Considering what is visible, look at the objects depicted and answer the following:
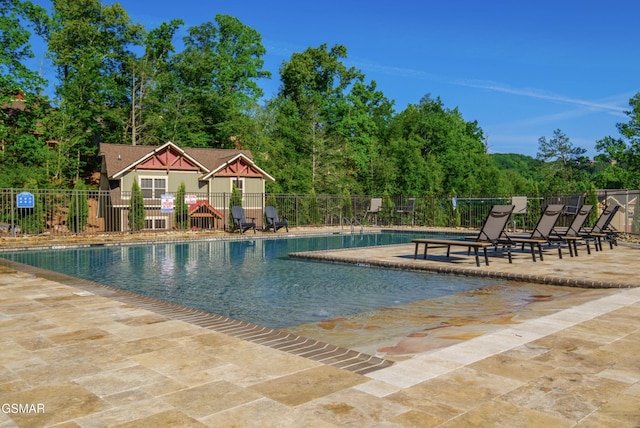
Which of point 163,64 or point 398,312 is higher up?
point 163,64

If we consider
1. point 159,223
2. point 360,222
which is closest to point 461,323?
point 360,222

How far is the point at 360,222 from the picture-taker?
29672 mm

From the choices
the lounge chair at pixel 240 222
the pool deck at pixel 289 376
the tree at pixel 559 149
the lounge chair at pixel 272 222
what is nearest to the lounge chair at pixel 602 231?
the pool deck at pixel 289 376

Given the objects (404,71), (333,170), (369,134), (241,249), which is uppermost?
(404,71)

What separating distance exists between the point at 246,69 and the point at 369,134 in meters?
12.4

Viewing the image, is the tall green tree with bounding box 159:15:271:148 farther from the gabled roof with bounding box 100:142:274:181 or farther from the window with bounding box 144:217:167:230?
the window with bounding box 144:217:167:230

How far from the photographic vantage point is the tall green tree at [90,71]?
3434 cm

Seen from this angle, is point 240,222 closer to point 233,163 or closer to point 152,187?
point 152,187

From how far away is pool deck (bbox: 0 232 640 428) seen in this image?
2732mm

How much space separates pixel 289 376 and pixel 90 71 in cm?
3740

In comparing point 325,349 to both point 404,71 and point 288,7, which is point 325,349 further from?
point 404,71

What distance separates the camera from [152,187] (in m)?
30.2

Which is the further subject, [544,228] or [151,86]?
[151,86]

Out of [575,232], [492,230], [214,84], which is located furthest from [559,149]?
[492,230]
